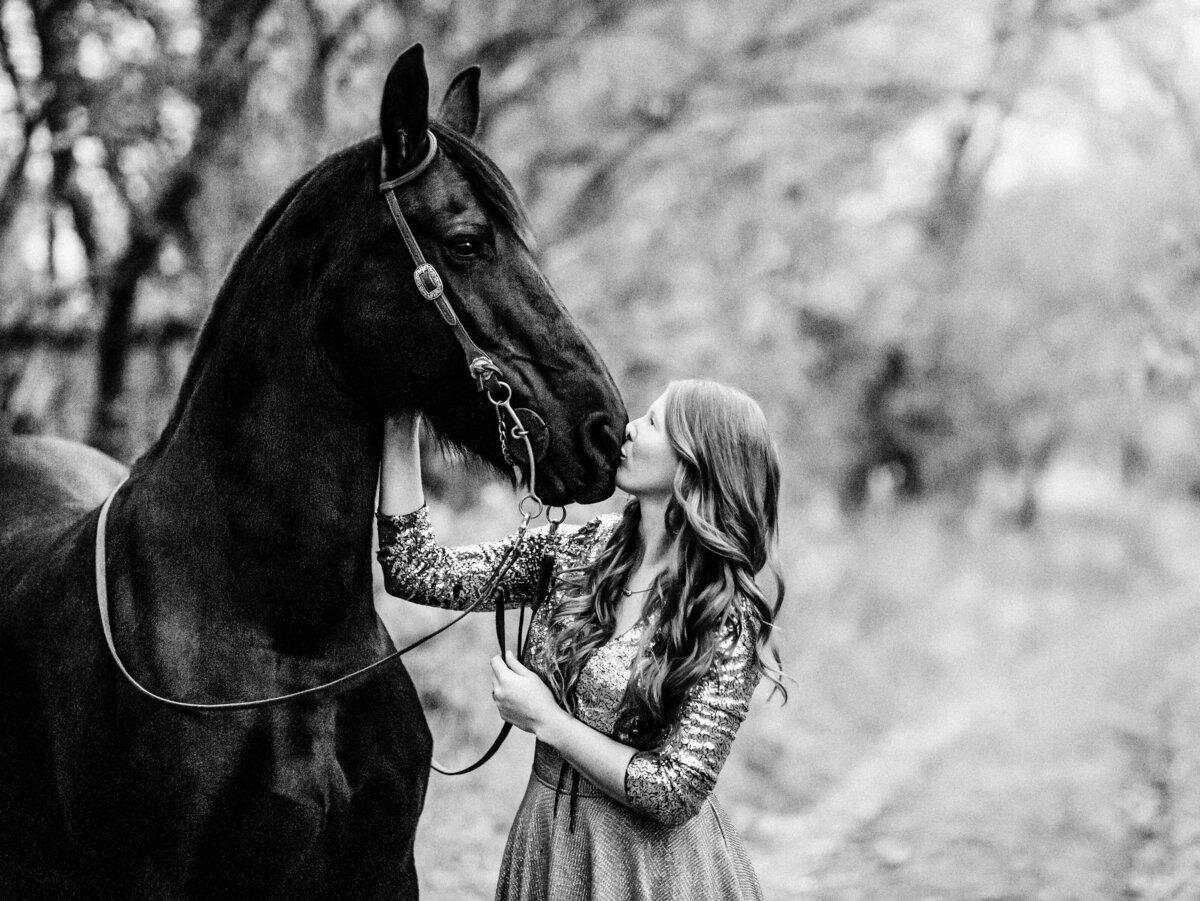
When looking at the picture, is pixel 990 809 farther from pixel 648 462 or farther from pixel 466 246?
pixel 466 246

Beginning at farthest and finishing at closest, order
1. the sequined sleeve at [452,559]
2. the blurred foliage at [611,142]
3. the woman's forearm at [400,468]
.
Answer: the blurred foliage at [611,142], the sequined sleeve at [452,559], the woman's forearm at [400,468]

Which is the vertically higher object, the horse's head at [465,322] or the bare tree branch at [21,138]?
the bare tree branch at [21,138]

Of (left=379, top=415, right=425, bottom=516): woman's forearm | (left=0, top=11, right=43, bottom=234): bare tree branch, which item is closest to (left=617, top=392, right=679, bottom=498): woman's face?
(left=379, top=415, right=425, bottom=516): woman's forearm

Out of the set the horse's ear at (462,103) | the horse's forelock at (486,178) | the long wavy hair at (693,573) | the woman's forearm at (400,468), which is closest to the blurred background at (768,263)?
the woman's forearm at (400,468)

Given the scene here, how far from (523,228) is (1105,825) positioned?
18.0 feet

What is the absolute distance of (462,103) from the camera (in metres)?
2.36

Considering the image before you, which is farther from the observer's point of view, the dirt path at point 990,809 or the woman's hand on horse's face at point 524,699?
the dirt path at point 990,809

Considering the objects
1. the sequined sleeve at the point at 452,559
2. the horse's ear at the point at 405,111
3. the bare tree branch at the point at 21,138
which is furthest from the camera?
the bare tree branch at the point at 21,138

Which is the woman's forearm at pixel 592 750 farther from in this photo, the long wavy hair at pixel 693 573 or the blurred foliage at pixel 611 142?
the blurred foliage at pixel 611 142

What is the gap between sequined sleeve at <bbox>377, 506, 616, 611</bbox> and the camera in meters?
2.24

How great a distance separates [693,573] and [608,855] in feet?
1.80

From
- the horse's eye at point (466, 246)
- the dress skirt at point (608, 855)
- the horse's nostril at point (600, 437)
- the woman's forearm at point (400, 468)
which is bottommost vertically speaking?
the dress skirt at point (608, 855)

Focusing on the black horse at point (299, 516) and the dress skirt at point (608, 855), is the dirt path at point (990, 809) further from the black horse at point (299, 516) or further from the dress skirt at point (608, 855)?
the black horse at point (299, 516)

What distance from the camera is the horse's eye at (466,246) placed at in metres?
1.97
